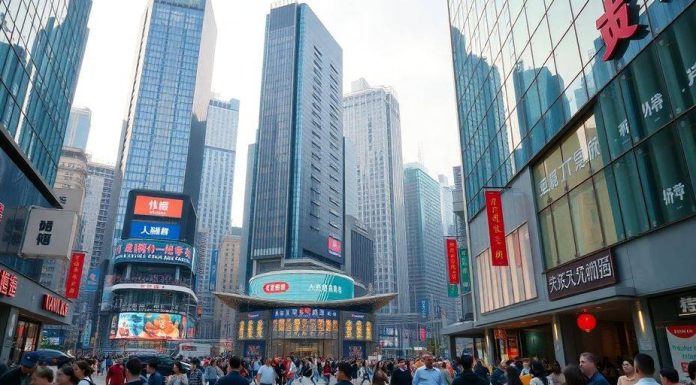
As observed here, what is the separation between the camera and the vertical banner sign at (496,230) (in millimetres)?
23703

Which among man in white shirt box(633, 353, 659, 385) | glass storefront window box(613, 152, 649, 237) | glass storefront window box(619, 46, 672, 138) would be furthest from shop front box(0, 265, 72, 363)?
glass storefront window box(619, 46, 672, 138)

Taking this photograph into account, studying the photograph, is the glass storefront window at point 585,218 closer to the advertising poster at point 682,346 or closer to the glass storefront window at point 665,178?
the glass storefront window at point 665,178

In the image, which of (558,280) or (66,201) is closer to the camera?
(558,280)

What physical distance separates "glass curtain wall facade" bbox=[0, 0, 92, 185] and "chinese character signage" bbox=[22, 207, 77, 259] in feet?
12.6

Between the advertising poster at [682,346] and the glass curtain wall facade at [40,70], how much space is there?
25561 millimetres

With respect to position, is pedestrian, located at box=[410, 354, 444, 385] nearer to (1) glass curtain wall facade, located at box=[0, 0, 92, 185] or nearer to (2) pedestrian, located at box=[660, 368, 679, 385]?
(2) pedestrian, located at box=[660, 368, 679, 385]

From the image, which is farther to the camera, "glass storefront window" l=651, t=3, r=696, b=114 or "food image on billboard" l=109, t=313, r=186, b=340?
"food image on billboard" l=109, t=313, r=186, b=340

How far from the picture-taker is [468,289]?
1533 inches

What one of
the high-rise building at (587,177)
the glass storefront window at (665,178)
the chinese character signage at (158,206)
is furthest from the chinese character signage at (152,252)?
the glass storefront window at (665,178)

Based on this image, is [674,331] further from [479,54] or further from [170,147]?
[170,147]

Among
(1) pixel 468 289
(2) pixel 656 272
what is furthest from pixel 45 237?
(1) pixel 468 289

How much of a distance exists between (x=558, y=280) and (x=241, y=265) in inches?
4239

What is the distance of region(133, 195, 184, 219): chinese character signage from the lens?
91312 mm

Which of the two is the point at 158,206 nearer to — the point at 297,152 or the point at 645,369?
the point at 297,152
